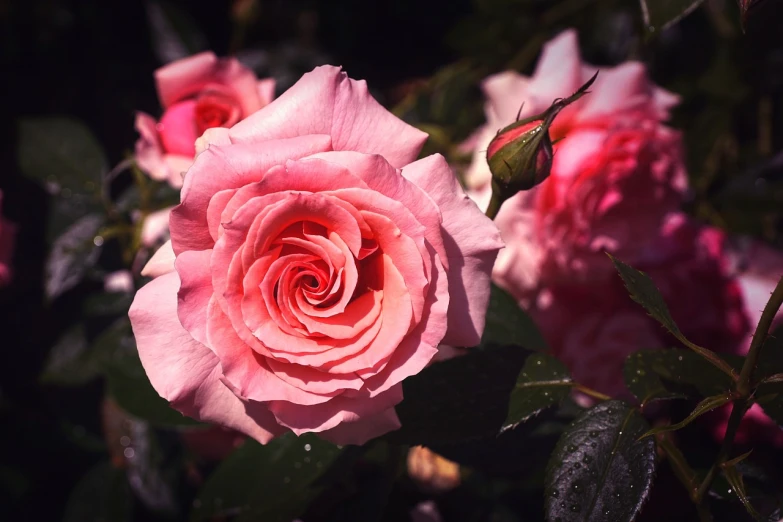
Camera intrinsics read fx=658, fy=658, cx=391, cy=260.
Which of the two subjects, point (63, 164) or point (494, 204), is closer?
point (494, 204)

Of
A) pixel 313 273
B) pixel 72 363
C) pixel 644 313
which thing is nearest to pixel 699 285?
pixel 644 313

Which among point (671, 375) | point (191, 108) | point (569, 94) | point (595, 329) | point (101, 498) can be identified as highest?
point (191, 108)

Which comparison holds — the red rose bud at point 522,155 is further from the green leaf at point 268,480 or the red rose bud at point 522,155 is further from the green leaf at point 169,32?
the green leaf at point 169,32

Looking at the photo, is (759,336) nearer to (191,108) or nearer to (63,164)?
(191,108)

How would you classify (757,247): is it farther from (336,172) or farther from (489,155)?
(336,172)

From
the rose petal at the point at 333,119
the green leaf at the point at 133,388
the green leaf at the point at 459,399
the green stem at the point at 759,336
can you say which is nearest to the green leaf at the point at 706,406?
the green stem at the point at 759,336

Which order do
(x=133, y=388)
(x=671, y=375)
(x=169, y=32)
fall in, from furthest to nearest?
(x=169, y=32), (x=133, y=388), (x=671, y=375)

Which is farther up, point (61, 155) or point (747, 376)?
point (61, 155)

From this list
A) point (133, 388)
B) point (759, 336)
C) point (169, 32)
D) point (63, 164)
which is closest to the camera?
point (759, 336)
